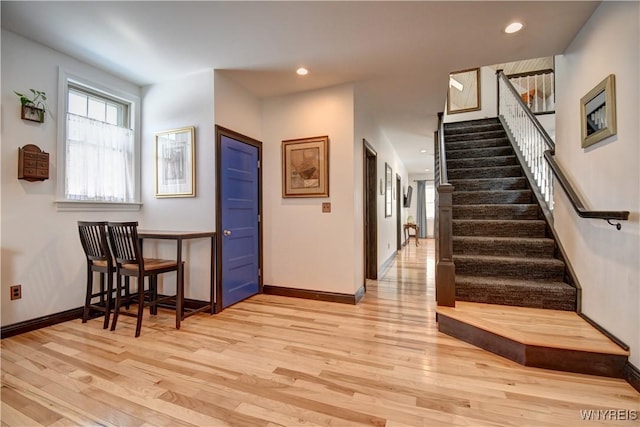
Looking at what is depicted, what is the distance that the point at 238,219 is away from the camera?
338cm

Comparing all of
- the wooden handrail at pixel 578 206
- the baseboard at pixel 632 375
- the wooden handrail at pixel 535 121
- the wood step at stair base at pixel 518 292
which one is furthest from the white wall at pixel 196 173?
the wooden handrail at pixel 535 121

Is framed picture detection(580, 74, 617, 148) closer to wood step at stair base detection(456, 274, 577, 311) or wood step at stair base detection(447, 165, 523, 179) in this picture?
wood step at stair base detection(456, 274, 577, 311)

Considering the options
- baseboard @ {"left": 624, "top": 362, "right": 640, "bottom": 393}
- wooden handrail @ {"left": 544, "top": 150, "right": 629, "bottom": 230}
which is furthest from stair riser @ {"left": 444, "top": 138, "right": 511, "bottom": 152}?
baseboard @ {"left": 624, "top": 362, "right": 640, "bottom": 393}

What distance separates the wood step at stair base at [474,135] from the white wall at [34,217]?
5.53m

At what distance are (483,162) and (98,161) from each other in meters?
5.10

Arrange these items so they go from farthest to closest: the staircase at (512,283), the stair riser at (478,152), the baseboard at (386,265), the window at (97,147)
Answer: the baseboard at (386,265) → the stair riser at (478,152) → the window at (97,147) → the staircase at (512,283)

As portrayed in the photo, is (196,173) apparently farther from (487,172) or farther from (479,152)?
(479,152)

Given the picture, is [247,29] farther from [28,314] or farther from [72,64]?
[28,314]

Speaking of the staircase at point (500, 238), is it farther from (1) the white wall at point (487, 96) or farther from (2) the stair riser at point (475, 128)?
(1) the white wall at point (487, 96)

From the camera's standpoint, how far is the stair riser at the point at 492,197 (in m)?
3.62

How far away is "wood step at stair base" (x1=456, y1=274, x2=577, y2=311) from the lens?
2.51m

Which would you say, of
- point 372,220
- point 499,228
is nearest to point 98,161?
point 372,220

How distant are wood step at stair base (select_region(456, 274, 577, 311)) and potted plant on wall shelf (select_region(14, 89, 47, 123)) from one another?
421 centimetres

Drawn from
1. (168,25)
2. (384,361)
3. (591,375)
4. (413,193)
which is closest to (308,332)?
(384,361)
